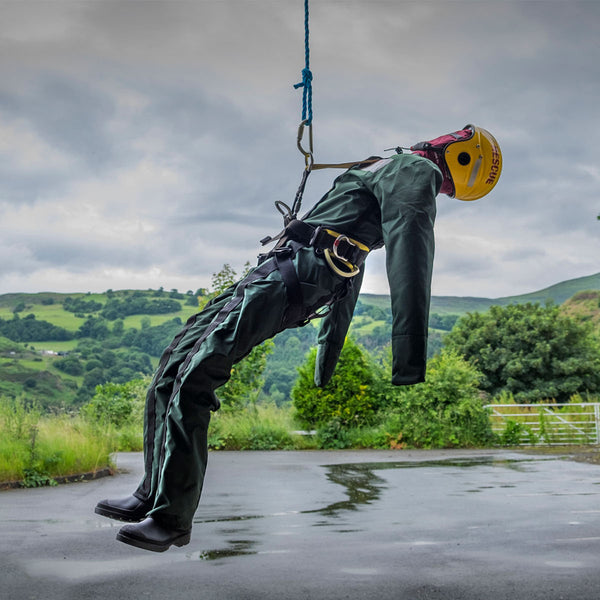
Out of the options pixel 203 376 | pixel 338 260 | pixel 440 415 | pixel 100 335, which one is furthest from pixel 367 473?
pixel 100 335

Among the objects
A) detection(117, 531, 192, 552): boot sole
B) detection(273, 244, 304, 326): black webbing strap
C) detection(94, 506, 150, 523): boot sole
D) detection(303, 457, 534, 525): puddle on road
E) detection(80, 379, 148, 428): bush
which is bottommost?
detection(303, 457, 534, 525): puddle on road

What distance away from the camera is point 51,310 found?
61.0m

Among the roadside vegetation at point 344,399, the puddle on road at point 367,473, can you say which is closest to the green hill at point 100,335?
the roadside vegetation at point 344,399

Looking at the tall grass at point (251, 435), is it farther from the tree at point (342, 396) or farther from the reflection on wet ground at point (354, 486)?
the reflection on wet ground at point (354, 486)

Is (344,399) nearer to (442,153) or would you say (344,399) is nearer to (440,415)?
(440,415)

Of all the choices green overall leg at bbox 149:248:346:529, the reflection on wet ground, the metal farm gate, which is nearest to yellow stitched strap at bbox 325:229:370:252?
green overall leg at bbox 149:248:346:529

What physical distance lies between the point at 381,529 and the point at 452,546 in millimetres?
868

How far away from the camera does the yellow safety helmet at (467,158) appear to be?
3428 millimetres

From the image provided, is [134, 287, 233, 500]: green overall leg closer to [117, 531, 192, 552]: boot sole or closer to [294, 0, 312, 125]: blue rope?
[117, 531, 192, 552]: boot sole

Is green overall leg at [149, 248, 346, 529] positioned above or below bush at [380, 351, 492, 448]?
above

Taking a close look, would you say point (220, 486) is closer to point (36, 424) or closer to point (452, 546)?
point (36, 424)

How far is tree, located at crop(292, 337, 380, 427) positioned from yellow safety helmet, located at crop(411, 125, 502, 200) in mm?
14144

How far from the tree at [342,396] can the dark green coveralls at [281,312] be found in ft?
47.2

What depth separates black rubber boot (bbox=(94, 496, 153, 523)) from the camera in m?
2.91
